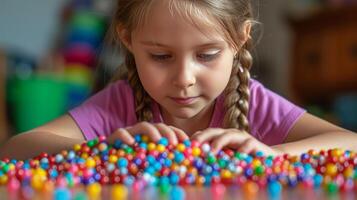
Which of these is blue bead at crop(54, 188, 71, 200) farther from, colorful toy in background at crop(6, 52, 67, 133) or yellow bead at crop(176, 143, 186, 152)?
colorful toy in background at crop(6, 52, 67, 133)

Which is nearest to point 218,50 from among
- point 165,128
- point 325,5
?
point 165,128

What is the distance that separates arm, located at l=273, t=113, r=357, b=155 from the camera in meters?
1.11

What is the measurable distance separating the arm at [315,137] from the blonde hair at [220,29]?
0.39ft

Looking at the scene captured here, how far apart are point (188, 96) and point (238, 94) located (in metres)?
0.22

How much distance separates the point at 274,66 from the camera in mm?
4184

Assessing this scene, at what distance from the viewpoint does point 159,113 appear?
1387mm

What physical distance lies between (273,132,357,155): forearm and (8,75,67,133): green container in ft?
9.06

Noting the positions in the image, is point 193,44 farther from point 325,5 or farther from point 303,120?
point 325,5

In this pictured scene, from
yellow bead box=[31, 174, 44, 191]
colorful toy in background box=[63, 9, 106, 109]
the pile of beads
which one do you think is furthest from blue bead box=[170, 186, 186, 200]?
colorful toy in background box=[63, 9, 106, 109]

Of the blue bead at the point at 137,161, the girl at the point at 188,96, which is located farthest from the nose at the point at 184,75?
the blue bead at the point at 137,161

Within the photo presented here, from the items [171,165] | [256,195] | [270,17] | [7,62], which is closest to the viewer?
[256,195]

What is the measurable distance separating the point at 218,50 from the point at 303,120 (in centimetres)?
31

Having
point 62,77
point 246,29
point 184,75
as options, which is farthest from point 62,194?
point 62,77

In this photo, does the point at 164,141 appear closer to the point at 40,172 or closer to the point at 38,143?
the point at 40,172
